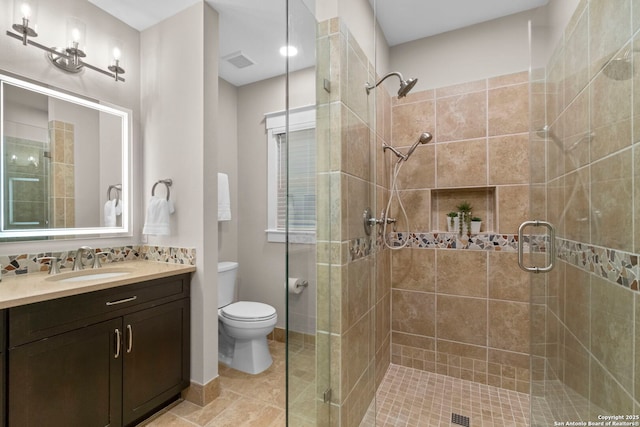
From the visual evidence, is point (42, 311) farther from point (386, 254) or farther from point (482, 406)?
point (482, 406)

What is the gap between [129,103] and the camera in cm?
202

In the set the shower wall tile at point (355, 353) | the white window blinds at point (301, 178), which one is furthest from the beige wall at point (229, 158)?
the white window blinds at point (301, 178)

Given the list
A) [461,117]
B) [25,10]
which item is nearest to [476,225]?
[461,117]

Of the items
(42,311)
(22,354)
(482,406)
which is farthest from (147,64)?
(482,406)

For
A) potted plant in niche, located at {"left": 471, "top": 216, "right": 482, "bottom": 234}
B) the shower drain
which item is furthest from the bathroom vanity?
potted plant in niche, located at {"left": 471, "top": 216, "right": 482, "bottom": 234}

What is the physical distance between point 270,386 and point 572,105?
7.43 ft

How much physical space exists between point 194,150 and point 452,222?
1.91 metres

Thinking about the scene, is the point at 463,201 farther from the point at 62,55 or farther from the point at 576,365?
the point at 62,55

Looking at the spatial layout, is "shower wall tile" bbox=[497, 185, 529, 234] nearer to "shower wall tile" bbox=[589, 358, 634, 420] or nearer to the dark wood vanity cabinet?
"shower wall tile" bbox=[589, 358, 634, 420]

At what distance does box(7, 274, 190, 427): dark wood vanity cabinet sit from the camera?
1115mm

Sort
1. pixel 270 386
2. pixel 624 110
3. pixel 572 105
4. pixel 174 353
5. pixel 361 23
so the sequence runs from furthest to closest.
Result: pixel 270 386
pixel 174 353
pixel 361 23
pixel 572 105
pixel 624 110

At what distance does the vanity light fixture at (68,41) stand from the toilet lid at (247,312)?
184 cm

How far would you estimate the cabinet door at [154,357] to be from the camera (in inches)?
57.7

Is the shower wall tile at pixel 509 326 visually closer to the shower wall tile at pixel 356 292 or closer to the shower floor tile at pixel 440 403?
the shower floor tile at pixel 440 403
